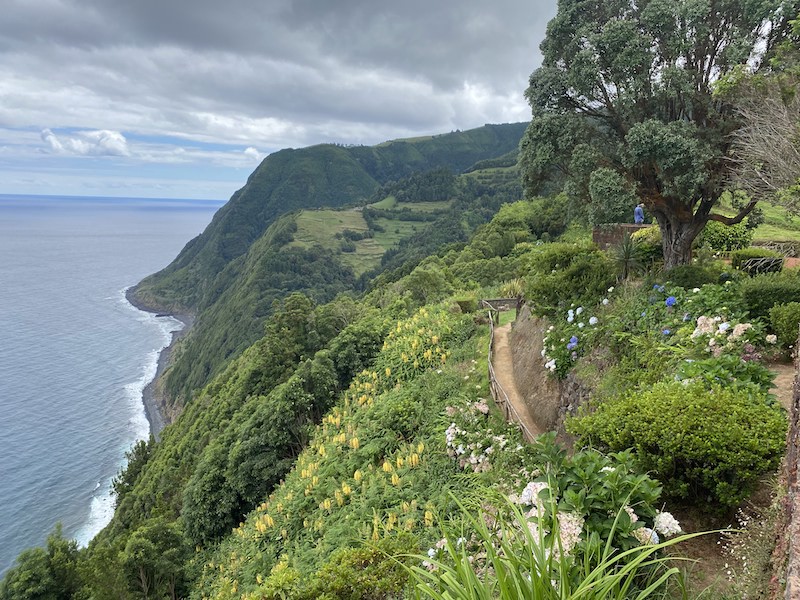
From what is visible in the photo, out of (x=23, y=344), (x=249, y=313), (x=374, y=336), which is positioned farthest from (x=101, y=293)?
(x=374, y=336)

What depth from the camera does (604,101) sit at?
31.8 feet

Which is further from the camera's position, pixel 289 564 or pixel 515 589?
pixel 289 564

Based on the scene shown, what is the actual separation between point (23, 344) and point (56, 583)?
89.1m

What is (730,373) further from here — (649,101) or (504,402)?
(649,101)

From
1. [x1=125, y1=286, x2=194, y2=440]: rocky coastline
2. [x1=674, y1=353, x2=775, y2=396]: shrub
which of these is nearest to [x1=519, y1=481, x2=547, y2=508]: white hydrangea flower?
[x1=674, y1=353, x2=775, y2=396]: shrub

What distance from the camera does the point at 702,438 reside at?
4391 mm

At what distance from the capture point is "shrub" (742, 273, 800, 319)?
6910 mm

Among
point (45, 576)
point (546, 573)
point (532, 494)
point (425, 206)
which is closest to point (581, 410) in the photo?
point (532, 494)

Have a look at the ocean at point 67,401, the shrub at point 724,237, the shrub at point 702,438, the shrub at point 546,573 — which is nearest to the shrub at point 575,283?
the shrub at point 702,438

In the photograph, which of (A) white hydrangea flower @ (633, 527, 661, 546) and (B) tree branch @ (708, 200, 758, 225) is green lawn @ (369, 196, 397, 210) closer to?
(B) tree branch @ (708, 200, 758, 225)

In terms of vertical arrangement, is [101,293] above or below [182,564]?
below

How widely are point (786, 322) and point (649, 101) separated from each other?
5088mm

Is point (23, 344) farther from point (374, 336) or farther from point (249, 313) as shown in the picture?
point (374, 336)

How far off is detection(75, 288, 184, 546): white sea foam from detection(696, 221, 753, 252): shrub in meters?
43.5
